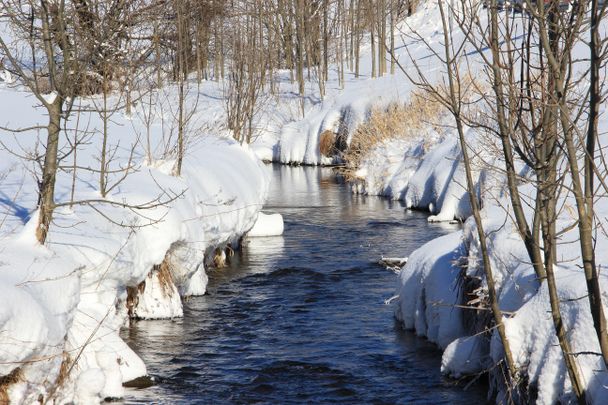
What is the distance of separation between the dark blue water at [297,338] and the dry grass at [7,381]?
5.07 ft

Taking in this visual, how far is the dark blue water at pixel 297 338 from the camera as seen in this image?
7.92 m

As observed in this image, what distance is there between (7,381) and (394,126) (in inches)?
734

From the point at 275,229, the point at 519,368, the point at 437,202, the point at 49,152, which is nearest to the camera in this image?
the point at 519,368

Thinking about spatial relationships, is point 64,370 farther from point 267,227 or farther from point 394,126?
point 394,126

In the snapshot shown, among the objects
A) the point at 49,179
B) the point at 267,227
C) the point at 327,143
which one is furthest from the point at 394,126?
the point at 49,179

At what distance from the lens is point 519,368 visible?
21.8ft

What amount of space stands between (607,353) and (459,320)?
5138 millimetres

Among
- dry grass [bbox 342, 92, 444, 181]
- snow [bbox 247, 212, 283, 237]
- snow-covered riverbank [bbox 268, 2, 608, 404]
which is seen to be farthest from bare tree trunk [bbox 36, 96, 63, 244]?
dry grass [bbox 342, 92, 444, 181]

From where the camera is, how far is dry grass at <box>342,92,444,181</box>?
2340 cm

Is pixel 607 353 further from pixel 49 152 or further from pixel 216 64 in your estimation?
pixel 216 64

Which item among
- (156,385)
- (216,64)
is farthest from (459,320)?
(216,64)

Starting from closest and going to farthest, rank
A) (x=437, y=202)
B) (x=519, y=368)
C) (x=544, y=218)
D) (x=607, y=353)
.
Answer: (x=607, y=353), (x=544, y=218), (x=519, y=368), (x=437, y=202)

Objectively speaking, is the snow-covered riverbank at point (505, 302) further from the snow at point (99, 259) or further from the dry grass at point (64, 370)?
the dry grass at point (64, 370)

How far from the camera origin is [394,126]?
941 inches
